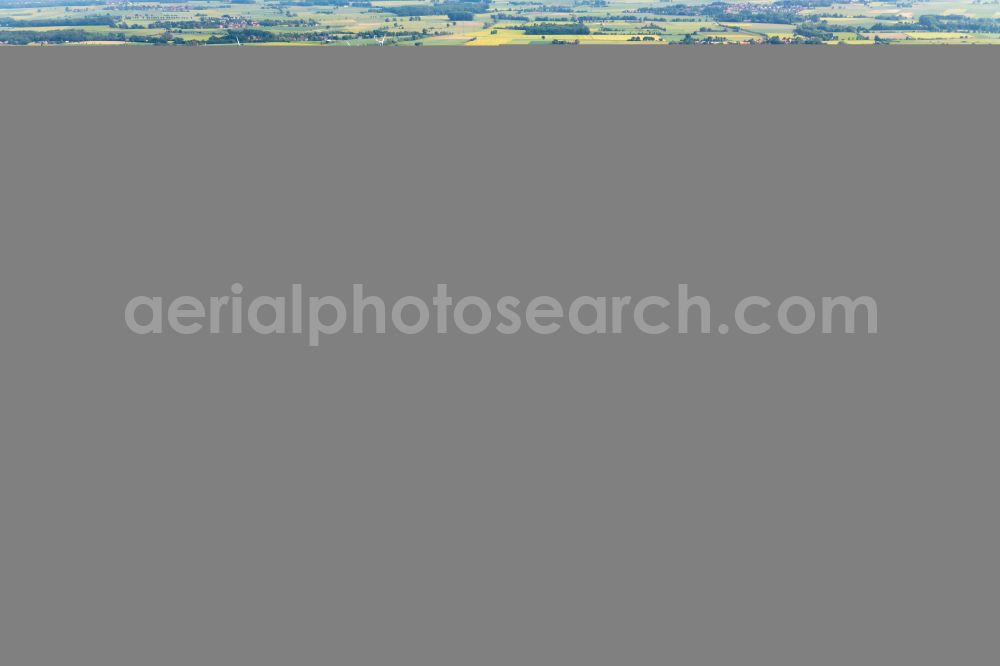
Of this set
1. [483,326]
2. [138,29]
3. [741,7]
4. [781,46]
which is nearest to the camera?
[483,326]

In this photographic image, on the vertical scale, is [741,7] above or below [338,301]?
above

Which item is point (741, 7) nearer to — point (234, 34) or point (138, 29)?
point (234, 34)

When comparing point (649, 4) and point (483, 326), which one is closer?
point (483, 326)

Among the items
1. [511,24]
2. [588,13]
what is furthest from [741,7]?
[511,24]

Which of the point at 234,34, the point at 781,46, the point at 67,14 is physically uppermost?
the point at 67,14

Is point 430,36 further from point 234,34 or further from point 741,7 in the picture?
point 741,7

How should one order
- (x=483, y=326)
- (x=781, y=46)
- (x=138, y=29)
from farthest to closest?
(x=138, y=29) → (x=781, y=46) → (x=483, y=326)
